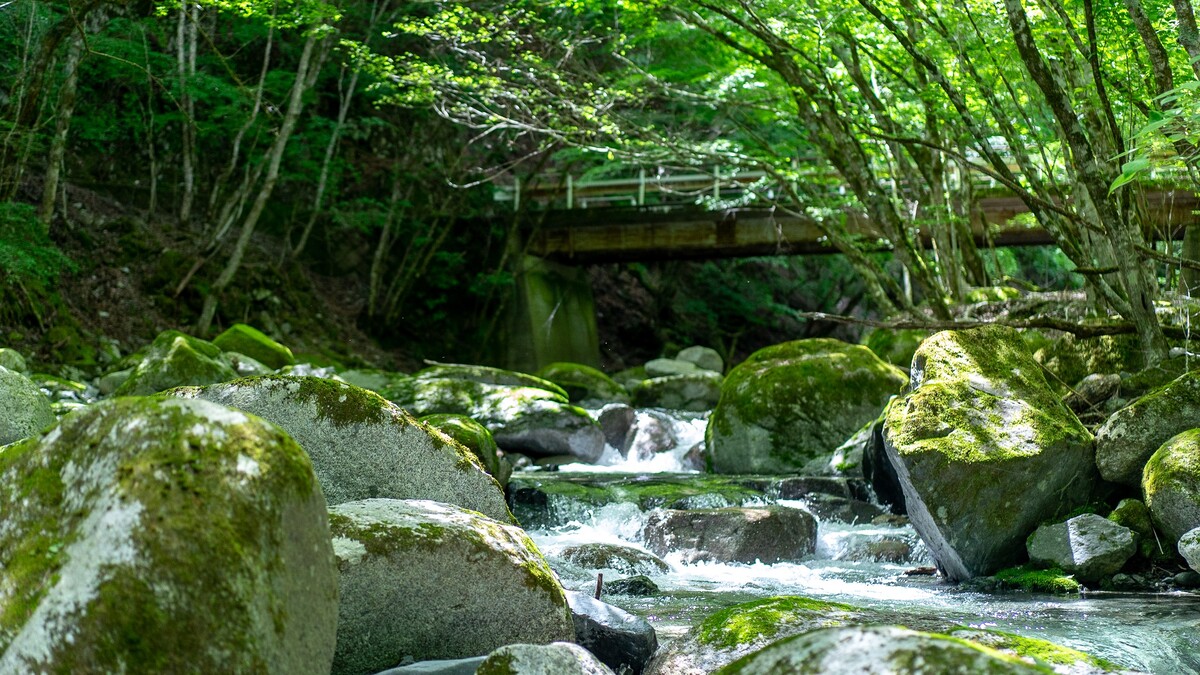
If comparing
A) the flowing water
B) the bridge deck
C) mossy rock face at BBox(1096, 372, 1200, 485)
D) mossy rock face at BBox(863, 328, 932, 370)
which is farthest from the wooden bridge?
mossy rock face at BBox(1096, 372, 1200, 485)

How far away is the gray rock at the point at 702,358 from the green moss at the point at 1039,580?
55.0ft

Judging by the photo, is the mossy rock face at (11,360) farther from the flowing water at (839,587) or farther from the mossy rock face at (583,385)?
the mossy rock face at (583,385)

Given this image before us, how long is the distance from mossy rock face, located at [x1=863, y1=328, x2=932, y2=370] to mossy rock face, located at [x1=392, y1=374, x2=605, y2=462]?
4.34 m

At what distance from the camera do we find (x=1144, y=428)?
698 cm

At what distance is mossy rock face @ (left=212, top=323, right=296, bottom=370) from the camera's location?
14273mm

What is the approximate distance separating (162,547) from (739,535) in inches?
226

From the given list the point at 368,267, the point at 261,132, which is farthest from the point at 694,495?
the point at 368,267

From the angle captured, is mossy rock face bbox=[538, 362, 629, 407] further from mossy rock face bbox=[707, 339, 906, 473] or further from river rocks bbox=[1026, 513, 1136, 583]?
river rocks bbox=[1026, 513, 1136, 583]

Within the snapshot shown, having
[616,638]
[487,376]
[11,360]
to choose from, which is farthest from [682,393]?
[616,638]

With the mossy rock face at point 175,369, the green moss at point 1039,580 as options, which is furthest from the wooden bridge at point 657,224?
the green moss at point 1039,580

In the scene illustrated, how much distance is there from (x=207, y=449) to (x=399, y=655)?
160 cm

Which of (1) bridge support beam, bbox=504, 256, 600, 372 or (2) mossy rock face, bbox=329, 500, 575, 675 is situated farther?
(1) bridge support beam, bbox=504, 256, 600, 372

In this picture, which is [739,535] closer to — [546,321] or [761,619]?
[761,619]

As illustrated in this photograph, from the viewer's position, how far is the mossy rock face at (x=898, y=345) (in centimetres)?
1424
